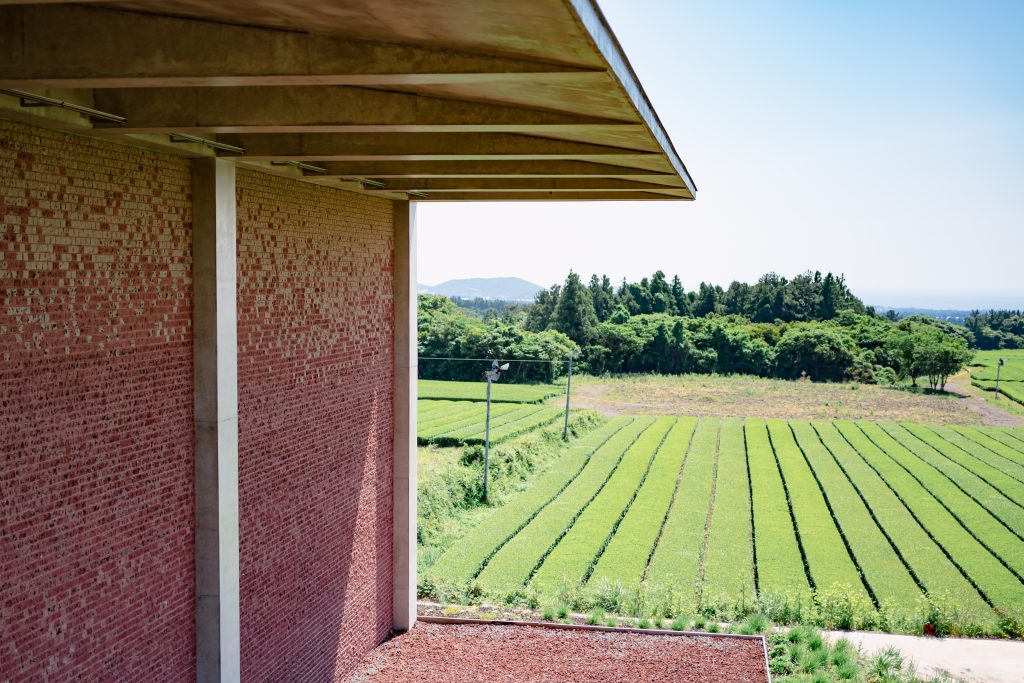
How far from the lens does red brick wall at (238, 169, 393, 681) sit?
8898 millimetres

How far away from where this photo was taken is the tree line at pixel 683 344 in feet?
201

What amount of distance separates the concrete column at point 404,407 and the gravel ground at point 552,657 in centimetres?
77

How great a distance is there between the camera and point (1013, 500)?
28.1 metres

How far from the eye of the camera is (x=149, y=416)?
7398mm

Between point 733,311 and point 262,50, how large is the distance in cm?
10251

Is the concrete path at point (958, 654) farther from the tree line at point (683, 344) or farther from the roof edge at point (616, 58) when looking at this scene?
the tree line at point (683, 344)

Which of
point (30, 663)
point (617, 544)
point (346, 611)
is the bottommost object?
point (617, 544)

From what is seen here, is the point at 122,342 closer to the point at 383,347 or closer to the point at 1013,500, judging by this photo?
the point at 383,347

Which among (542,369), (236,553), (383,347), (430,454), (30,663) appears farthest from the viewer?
(542,369)

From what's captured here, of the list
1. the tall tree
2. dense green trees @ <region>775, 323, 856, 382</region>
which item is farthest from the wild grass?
the tall tree

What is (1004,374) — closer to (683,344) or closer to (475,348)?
(683,344)

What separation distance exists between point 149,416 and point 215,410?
0.68 meters

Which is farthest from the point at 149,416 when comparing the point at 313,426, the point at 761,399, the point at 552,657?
the point at 761,399

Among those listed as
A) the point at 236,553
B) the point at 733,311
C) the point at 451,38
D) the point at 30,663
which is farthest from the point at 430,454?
the point at 733,311
